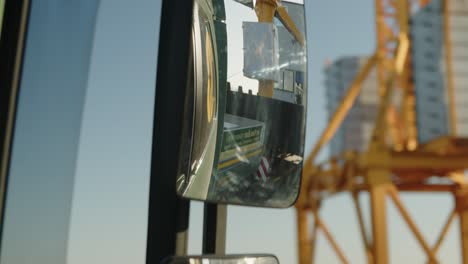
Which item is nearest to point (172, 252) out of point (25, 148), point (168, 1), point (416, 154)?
point (25, 148)

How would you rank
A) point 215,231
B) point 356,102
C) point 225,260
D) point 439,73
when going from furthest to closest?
1. point 356,102
2. point 439,73
3. point 215,231
4. point 225,260

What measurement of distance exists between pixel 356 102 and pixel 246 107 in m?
21.5

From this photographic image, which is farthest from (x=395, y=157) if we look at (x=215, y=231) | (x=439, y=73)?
(x=215, y=231)

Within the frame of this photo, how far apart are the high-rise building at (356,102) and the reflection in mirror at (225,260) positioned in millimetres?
20136

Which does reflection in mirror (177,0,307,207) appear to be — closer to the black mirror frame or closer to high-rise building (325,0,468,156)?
the black mirror frame

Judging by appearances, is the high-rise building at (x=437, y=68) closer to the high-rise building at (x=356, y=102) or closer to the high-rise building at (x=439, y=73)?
the high-rise building at (x=439, y=73)

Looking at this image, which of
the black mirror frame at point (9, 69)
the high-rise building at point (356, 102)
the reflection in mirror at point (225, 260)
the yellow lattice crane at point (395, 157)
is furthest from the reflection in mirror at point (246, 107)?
the high-rise building at point (356, 102)

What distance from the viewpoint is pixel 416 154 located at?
1681 centimetres

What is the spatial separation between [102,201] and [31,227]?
114 mm

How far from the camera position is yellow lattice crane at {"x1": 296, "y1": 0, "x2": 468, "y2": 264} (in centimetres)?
1658

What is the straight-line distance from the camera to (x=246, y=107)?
1097 millimetres

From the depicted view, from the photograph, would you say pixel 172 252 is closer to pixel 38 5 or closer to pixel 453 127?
pixel 38 5

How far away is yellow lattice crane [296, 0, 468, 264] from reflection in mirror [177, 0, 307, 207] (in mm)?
14392

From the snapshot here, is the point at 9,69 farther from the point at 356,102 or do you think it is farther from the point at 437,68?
the point at 356,102
